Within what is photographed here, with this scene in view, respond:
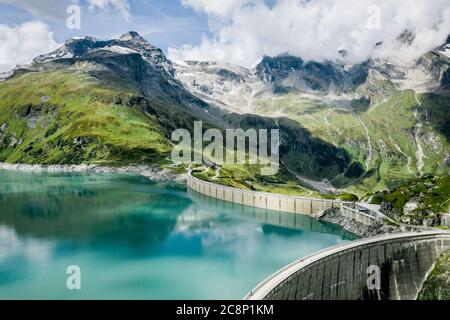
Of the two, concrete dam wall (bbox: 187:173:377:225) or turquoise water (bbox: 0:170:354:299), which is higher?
concrete dam wall (bbox: 187:173:377:225)

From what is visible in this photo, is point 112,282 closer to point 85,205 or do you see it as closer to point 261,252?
point 261,252

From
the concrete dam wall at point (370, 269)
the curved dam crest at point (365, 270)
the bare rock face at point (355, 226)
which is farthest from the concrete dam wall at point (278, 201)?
the curved dam crest at point (365, 270)

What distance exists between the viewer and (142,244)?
89688mm

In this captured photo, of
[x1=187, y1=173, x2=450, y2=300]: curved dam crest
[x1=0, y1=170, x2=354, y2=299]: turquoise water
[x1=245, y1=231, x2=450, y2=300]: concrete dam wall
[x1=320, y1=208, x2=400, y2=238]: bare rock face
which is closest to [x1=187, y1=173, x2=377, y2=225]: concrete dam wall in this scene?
[x1=320, y1=208, x2=400, y2=238]: bare rock face

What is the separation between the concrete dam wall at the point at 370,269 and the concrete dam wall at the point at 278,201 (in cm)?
2602

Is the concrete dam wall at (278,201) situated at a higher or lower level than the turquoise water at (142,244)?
higher

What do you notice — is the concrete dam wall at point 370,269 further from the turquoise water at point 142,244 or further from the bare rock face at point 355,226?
the bare rock face at point 355,226

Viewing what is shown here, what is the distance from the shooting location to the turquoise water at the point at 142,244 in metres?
63.2

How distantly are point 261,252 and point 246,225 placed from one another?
2980cm

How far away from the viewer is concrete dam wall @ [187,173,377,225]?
111 m

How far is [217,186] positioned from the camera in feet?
545

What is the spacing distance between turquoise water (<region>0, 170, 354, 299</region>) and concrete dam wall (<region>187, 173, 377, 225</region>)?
176 inches

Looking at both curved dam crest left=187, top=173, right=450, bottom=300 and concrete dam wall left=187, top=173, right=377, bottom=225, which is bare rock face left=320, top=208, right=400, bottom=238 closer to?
concrete dam wall left=187, top=173, right=377, bottom=225
